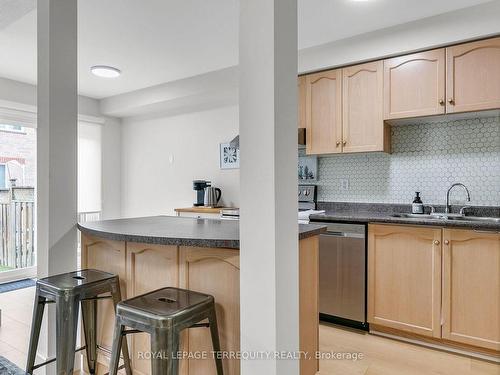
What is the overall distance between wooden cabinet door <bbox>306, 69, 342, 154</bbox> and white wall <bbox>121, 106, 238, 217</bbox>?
127cm

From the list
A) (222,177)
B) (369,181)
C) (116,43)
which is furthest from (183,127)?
(369,181)

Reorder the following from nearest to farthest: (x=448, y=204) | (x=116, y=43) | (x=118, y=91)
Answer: (x=448, y=204), (x=116, y=43), (x=118, y=91)

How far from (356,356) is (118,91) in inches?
170

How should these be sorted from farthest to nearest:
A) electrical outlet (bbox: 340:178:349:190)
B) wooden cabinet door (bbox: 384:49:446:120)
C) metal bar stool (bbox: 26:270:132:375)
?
electrical outlet (bbox: 340:178:349:190)
wooden cabinet door (bbox: 384:49:446:120)
metal bar stool (bbox: 26:270:132:375)

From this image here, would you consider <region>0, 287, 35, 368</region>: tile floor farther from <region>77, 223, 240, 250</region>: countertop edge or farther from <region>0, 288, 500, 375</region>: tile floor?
<region>77, 223, 240, 250</region>: countertop edge

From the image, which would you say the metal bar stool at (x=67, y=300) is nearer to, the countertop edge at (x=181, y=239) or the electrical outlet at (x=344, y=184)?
the countertop edge at (x=181, y=239)

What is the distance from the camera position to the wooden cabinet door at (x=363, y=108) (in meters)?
2.91

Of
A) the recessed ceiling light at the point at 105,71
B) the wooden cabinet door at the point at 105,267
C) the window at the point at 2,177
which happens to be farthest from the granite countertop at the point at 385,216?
the window at the point at 2,177

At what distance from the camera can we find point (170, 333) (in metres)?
1.29

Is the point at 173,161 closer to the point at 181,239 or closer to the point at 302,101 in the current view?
the point at 302,101

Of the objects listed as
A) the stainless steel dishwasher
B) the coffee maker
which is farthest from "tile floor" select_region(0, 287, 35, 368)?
the stainless steel dishwasher

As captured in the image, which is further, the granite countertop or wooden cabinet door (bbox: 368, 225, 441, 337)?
wooden cabinet door (bbox: 368, 225, 441, 337)

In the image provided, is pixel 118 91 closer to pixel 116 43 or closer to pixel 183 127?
pixel 183 127

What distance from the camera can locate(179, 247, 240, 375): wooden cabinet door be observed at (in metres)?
1.55
